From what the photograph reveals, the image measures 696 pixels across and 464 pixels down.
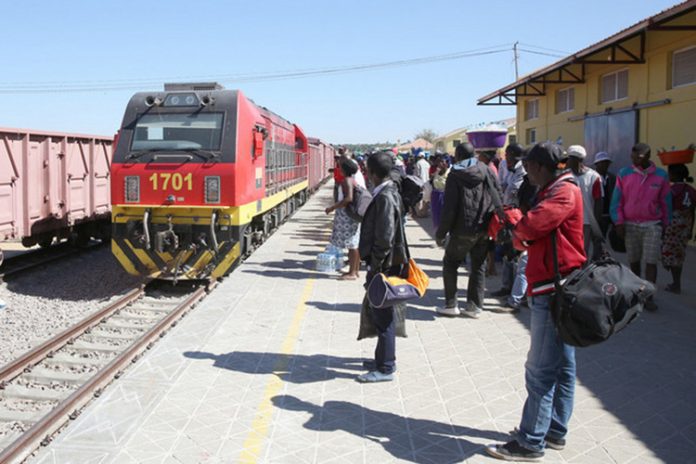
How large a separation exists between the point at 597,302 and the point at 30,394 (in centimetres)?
462

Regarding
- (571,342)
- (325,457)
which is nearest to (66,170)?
(325,457)

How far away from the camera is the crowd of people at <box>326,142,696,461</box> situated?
3.91 meters

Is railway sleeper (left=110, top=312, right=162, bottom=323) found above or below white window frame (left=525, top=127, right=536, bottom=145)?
below

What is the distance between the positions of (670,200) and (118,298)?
7167 millimetres

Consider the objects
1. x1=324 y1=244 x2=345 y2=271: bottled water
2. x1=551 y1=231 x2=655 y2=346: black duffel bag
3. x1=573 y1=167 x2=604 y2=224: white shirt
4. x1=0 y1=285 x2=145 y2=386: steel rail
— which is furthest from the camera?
x1=324 y1=244 x2=345 y2=271: bottled water

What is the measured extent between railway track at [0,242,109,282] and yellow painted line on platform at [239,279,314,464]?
5757mm

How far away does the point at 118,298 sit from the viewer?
Result: 8961mm

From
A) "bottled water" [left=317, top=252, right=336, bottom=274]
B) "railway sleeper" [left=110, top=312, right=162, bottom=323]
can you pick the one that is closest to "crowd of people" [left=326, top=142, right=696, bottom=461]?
"bottled water" [left=317, top=252, right=336, bottom=274]

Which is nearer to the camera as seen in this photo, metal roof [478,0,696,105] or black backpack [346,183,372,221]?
black backpack [346,183,372,221]

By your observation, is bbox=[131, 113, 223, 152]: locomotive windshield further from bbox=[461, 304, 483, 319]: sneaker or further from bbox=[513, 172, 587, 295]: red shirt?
bbox=[513, 172, 587, 295]: red shirt

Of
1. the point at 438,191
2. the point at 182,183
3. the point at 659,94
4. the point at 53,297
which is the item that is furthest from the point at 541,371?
the point at 659,94

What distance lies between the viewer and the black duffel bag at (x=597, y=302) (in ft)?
11.6

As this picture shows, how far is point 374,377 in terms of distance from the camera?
210 inches

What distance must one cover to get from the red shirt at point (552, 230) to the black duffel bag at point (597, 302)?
0.62 ft
